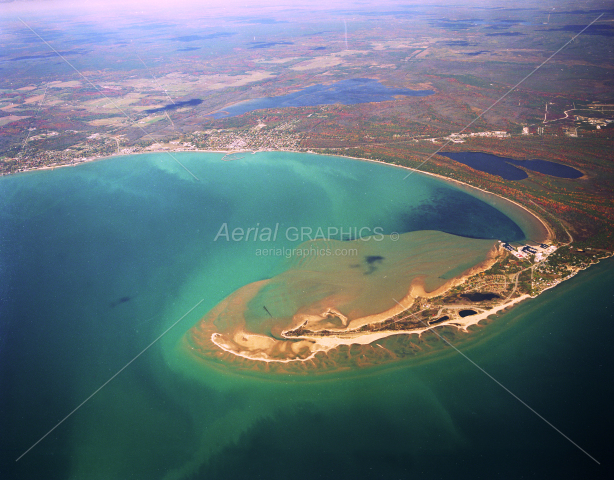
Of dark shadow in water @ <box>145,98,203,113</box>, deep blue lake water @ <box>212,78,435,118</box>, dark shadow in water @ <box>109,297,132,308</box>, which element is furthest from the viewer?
dark shadow in water @ <box>145,98,203,113</box>

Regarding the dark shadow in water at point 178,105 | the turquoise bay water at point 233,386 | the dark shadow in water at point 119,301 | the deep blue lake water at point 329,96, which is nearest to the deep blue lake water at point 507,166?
the turquoise bay water at point 233,386

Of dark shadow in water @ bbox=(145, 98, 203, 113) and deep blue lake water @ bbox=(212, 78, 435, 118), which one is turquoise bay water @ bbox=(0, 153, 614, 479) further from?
dark shadow in water @ bbox=(145, 98, 203, 113)

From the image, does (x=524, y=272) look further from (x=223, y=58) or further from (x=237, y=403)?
(x=223, y=58)

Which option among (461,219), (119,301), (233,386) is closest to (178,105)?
(119,301)

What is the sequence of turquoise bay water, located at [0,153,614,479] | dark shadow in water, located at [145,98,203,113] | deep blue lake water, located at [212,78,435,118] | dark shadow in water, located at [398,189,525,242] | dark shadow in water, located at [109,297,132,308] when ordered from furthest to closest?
1. dark shadow in water, located at [145,98,203,113]
2. deep blue lake water, located at [212,78,435,118]
3. dark shadow in water, located at [398,189,525,242]
4. dark shadow in water, located at [109,297,132,308]
5. turquoise bay water, located at [0,153,614,479]

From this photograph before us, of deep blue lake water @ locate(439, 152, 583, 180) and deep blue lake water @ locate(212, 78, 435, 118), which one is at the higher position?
deep blue lake water @ locate(212, 78, 435, 118)

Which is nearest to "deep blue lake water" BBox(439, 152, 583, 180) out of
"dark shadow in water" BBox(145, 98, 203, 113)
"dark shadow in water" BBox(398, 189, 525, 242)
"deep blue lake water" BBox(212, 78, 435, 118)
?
"dark shadow in water" BBox(398, 189, 525, 242)
